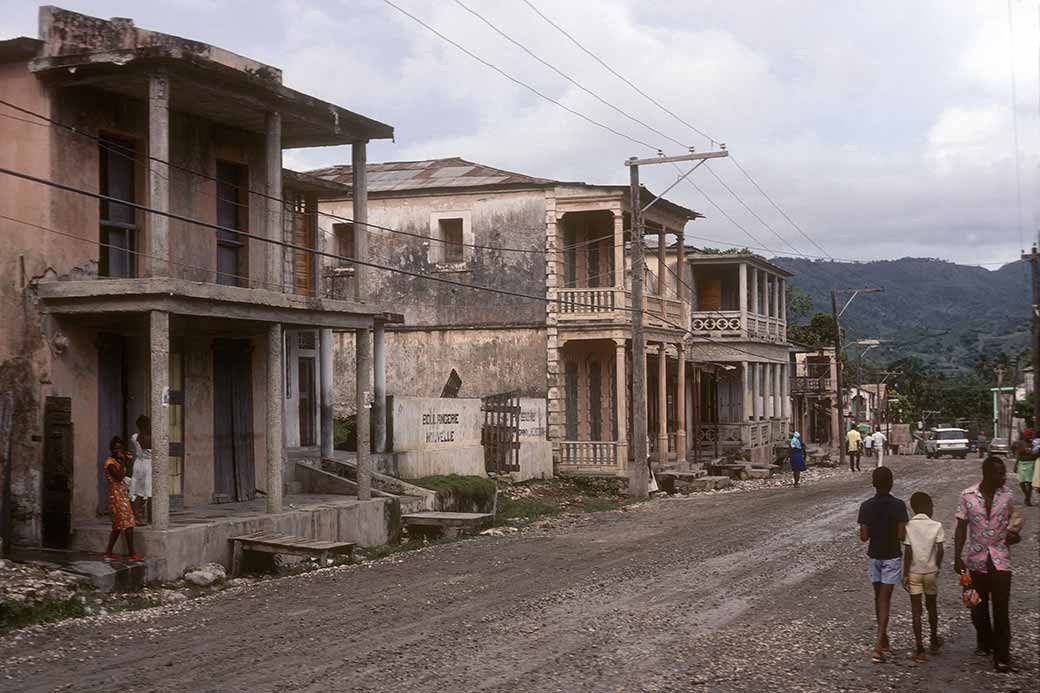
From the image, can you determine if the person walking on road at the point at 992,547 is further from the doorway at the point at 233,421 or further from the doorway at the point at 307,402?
the doorway at the point at 307,402

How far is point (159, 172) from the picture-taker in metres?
16.2

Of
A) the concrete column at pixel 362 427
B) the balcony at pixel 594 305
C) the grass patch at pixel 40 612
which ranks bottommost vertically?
the grass patch at pixel 40 612

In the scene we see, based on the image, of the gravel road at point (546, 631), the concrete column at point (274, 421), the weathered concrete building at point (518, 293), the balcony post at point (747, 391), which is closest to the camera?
the gravel road at point (546, 631)

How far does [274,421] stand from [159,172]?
4196 mm

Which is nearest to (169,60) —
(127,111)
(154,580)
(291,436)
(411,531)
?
(127,111)

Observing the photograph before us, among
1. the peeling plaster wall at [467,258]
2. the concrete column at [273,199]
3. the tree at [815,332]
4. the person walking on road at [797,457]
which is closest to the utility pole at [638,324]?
the peeling plaster wall at [467,258]

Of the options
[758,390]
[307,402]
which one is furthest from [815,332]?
[307,402]

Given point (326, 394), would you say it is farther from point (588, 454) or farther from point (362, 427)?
point (588, 454)

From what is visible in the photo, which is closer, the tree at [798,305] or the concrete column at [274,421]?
the concrete column at [274,421]

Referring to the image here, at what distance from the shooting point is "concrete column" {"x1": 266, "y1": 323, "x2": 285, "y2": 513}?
59.8 feet

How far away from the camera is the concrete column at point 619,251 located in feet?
106

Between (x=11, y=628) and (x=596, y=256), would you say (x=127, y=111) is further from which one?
(x=596, y=256)

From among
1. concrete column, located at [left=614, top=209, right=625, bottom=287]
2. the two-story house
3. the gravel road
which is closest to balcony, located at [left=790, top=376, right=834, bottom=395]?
the two-story house

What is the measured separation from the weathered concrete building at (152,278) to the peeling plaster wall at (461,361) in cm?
1201
